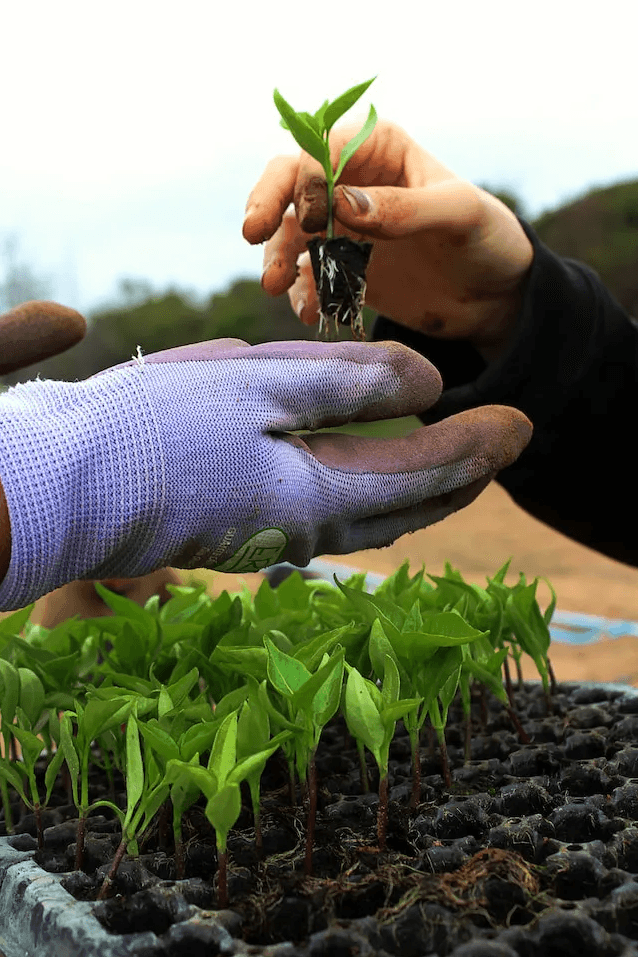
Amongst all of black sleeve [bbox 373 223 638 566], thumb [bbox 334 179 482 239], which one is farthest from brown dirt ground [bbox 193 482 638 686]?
thumb [bbox 334 179 482 239]

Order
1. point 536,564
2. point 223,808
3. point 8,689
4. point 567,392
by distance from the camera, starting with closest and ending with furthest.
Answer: point 223,808, point 8,689, point 567,392, point 536,564

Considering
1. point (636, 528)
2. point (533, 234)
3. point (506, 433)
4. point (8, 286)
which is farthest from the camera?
point (8, 286)

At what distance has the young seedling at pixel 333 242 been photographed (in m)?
0.78

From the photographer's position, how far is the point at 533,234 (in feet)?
3.71

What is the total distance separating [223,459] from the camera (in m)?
0.63

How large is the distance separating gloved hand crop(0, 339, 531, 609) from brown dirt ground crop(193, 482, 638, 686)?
2.06 metres

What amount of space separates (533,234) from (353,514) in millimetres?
635

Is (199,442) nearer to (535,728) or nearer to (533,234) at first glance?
(535,728)

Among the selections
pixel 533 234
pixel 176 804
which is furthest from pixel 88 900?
pixel 533 234

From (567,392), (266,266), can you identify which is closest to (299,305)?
(266,266)

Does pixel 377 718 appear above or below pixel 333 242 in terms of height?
below

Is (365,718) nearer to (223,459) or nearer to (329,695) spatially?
(329,695)

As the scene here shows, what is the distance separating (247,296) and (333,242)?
273 inches

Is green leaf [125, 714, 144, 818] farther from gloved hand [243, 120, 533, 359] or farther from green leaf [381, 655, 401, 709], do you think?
gloved hand [243, 120, 533, 359]
